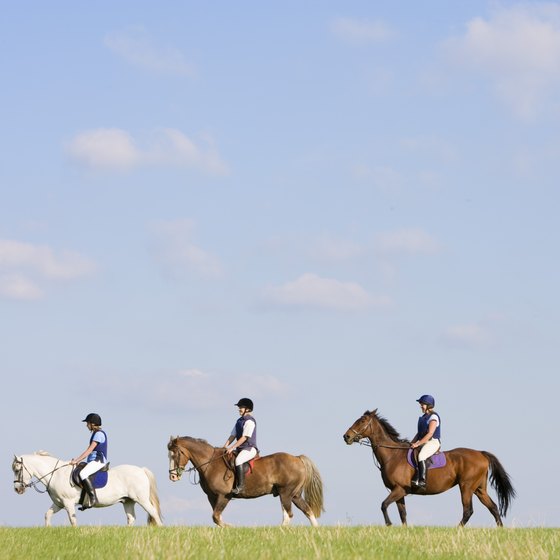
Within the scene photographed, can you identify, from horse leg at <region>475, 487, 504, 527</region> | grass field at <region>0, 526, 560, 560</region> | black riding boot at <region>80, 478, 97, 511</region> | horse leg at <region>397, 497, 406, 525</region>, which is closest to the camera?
grass field at <region>0, 526, 560, 560</region>

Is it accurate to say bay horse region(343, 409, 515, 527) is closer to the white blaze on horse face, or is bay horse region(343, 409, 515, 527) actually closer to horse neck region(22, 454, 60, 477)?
the white blaze on horse face

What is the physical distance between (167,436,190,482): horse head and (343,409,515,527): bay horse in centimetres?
367

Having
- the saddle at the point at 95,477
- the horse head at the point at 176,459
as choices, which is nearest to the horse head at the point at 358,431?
the horse head at the point at 176,459

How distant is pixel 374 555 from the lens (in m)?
11.5

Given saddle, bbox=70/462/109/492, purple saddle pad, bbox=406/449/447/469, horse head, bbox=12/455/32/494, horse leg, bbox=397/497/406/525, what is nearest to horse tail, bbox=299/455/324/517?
horse leg, bbox=397/497/406/525

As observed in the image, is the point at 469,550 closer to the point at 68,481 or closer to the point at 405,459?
the point at 405,459

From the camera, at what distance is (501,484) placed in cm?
2270

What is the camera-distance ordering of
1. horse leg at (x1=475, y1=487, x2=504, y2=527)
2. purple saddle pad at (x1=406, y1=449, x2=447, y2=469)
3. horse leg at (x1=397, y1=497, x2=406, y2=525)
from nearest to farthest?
horse leg at (x1=397, y1=497, x2=406, y2=525)
purple saddle pad at (x1=406, y1=449, x2=447, y2=469)
horse leg at (x1=475, y1=487, x2=504, y2=527)

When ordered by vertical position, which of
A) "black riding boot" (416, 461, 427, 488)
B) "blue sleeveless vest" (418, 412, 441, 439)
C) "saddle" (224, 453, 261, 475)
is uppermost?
"blue sleeveless vest" (418, 412, 441, 439)

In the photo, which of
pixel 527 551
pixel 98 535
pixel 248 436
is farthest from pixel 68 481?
pixel 527 551

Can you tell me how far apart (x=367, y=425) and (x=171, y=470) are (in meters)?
4.51

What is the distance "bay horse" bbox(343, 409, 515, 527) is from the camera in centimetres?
2228

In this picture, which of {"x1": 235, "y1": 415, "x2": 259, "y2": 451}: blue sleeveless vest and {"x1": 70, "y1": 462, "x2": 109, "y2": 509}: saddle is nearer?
{"x1": 235, "y1": 415, "x2": 259, "y2": 451}: blue sleeveless vest

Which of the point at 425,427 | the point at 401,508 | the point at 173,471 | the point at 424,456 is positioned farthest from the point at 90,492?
the point at 425,427
